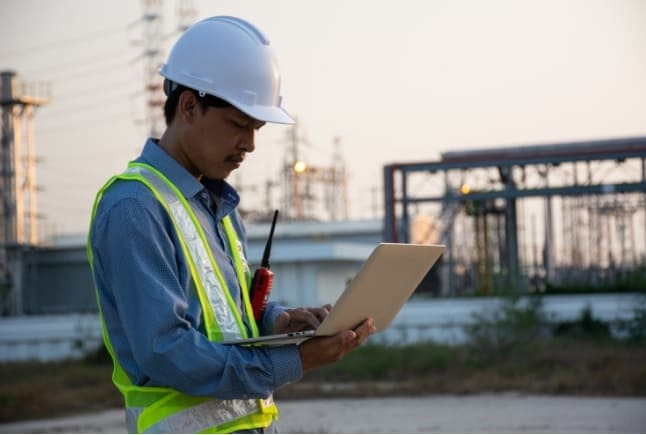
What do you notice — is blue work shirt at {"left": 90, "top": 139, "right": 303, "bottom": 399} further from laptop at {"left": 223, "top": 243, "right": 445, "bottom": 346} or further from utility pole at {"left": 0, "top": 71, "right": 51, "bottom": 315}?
utility pole at {"left": 0, "top": 71, "right": 51, "bottom": 315}

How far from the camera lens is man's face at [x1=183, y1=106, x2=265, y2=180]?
3.28m

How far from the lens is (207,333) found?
3162 millimetres

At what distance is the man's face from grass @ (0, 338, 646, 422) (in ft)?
40.6

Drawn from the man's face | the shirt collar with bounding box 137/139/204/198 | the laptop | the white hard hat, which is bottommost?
the laptop

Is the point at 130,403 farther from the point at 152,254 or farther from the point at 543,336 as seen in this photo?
the point at 543,336

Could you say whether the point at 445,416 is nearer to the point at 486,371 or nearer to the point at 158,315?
the point at 486,371

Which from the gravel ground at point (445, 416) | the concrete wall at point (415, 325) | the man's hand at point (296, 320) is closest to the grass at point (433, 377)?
the gravel ground at point (445, 416)

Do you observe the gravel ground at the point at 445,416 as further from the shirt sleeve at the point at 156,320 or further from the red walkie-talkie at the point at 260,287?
the shirt sleeve at the point at 156,320

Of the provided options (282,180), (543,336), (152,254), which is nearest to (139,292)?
(152,254)

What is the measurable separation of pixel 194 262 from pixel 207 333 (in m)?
0.18

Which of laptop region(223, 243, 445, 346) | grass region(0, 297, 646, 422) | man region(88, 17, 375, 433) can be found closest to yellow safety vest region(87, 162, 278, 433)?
man region(88, 17, 375, 433)

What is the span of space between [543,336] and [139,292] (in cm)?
1847

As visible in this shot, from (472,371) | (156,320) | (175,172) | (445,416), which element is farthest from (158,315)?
(472,371)

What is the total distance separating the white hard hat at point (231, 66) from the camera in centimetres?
329
